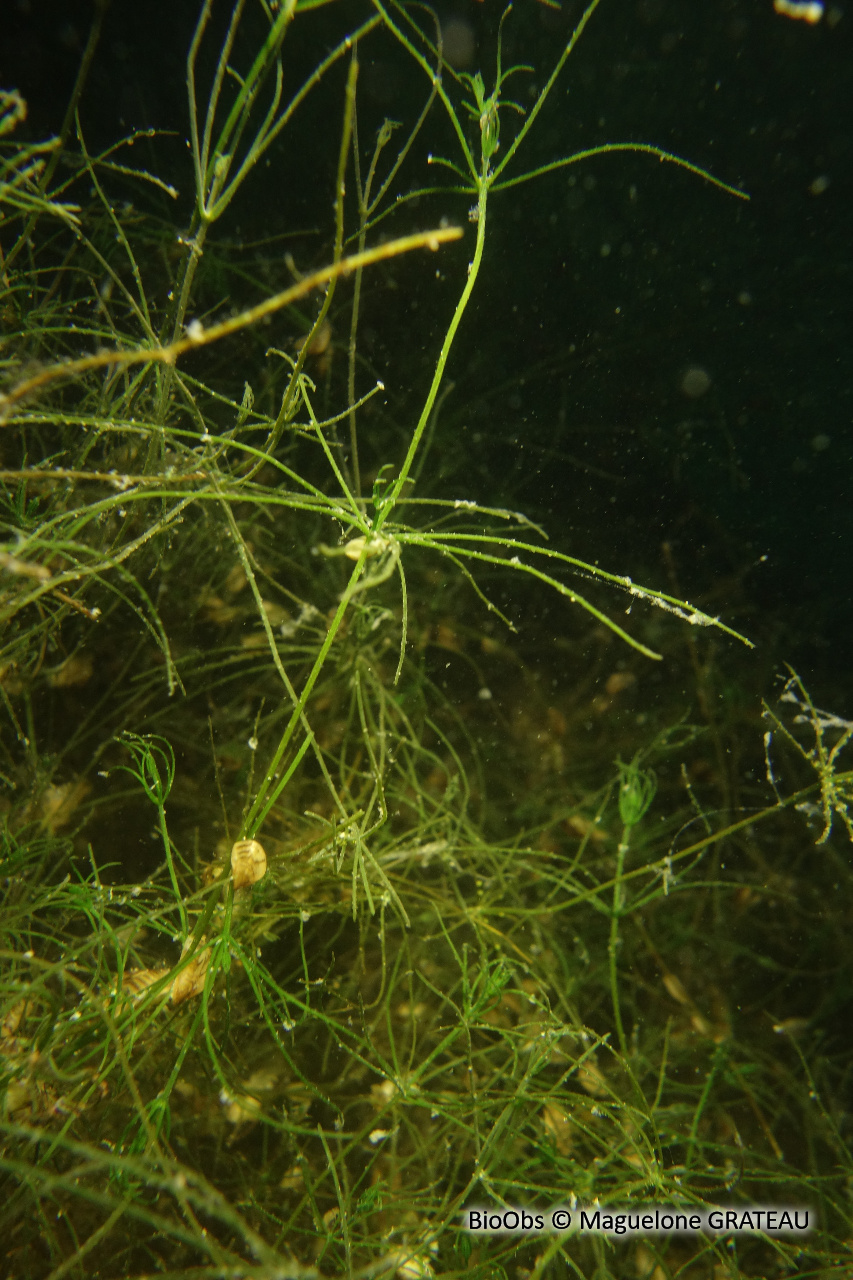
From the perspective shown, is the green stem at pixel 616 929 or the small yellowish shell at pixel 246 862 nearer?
the small yellowish shell at pixel 246 862

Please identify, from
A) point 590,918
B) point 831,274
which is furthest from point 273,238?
point 590,918

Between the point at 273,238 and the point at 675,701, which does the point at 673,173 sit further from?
the point at 675,701

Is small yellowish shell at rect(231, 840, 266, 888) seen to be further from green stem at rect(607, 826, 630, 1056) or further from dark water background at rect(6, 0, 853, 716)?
dark water background at rect(6, 0, 853, 716)

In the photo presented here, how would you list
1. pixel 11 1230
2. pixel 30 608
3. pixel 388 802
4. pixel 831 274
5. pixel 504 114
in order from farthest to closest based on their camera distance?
1. pixel 831 274
2. pixel 504 114
3. pixel 388 802
4. pixel 30 608
5. pixel 11 1230

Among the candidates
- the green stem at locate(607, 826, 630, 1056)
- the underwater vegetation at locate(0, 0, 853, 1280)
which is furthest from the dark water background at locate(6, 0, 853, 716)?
the green stem at locate(607, 826, 630, 1056)

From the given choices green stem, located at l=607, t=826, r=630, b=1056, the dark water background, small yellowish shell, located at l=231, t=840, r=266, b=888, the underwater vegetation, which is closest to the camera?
small yellowish shell, located at l=231, t=840, r=266, b=888

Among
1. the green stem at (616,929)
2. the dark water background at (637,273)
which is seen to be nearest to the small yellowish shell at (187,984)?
the green stem at (616,929)

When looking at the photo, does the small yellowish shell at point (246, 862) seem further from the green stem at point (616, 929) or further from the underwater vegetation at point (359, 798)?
the green stem at point (616, 929)
